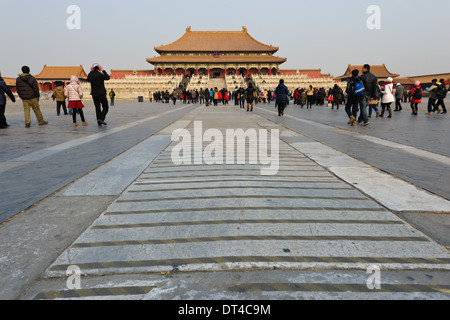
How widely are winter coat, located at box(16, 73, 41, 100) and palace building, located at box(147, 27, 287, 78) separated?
47.8 meters

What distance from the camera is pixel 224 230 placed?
1.83 metres

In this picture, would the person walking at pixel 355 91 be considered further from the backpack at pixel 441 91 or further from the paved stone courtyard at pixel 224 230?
the backpack at pixel 441 91

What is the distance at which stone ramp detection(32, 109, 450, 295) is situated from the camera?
1.47 meters

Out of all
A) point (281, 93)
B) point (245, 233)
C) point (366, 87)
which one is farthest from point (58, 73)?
point (245, 233)

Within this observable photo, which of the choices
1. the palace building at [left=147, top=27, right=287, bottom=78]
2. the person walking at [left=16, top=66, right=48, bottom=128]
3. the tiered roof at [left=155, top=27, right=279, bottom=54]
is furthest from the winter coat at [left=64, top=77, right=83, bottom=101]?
the tiered roof at [left=155, top=27, right=279, bottom=54]

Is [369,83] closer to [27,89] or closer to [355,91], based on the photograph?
[355,91]

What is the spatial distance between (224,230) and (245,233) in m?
0.13

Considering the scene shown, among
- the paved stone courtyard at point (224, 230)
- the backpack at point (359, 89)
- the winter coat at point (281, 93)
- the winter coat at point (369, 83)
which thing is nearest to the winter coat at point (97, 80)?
the paved stone courtyard at point (224, 230)

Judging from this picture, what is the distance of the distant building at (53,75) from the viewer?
188ft

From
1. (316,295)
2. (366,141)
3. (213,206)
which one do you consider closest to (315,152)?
(366,141)

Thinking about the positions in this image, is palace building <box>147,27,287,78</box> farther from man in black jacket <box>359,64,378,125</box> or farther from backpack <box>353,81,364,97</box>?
backpack <box>353,81,364,97</box>

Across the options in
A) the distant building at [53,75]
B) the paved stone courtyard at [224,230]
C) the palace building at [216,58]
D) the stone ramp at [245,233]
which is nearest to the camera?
the paved stone courtyard at [224,230]

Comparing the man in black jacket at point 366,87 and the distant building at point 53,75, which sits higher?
the distant building at point 53,75

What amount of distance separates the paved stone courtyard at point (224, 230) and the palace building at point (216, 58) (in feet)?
176
